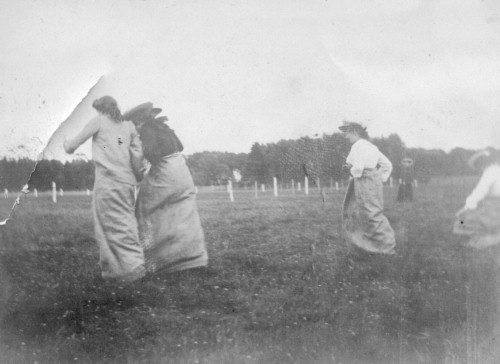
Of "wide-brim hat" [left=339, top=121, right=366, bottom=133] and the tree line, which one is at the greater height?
"wide-brim hat" [left=339, top=121, right=366, bottom=133]

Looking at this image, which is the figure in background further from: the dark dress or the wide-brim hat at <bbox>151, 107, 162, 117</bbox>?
the wide-brim hat at <bbox>151, 107, 162, 117</bbox>

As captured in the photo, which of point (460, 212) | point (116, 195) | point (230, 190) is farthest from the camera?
point (460, 212)

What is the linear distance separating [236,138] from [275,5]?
36.3 inches

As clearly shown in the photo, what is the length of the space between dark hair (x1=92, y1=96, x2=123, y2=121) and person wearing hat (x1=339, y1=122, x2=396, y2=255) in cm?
142

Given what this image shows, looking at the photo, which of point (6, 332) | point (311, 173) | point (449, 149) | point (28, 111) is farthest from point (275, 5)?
point (6, 332)

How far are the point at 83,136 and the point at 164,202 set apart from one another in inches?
25.7

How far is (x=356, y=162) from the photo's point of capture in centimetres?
339

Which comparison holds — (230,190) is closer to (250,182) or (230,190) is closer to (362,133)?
(250,182)

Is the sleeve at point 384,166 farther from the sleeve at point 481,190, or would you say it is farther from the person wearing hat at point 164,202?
the person wearing hat at point 164,202

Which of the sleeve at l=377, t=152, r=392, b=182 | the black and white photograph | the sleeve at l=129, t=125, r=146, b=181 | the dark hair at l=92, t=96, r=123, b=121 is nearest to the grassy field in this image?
the black and white photograph

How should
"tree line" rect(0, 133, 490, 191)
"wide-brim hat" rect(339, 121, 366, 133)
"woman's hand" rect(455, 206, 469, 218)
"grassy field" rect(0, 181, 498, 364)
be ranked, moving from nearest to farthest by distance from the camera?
1. "grassy field" rect(0, 181, 498, 364)
2. "tree line" rect(0, 133, 490, 191)
3. "wide-brim hat" rect(339, 121, 366, 133)
4. "woman's hand" rect(455, 206, 469, 218)

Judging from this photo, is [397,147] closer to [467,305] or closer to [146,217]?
[467,305]

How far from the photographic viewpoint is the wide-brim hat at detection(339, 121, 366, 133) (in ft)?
11.0

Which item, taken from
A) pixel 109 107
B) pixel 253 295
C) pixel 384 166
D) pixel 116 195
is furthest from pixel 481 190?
pixel 109 107
